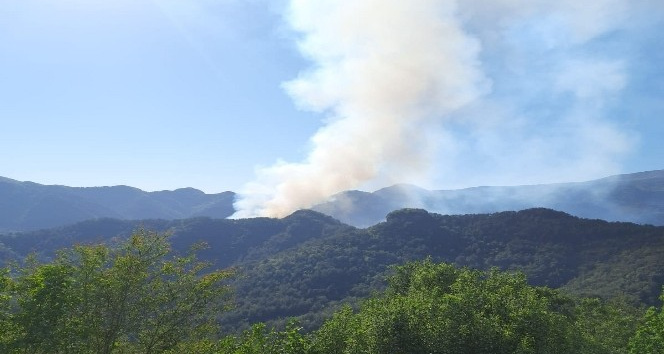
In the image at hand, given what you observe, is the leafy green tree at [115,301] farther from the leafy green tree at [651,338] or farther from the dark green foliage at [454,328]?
the leafy green tree at [651,338]

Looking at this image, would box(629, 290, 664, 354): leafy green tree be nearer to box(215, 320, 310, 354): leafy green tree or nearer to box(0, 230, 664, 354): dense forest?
box(0, 230, 664, 354): dense forest

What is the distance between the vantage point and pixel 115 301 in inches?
1144

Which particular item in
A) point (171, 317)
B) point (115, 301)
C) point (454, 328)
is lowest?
point (454, 328)

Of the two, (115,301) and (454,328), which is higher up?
(115,301)

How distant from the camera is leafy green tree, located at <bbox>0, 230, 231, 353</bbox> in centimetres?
2630

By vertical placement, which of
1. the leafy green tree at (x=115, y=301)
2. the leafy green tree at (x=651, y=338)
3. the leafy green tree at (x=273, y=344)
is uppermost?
→ the leafy green tree at (x=115, y=301)

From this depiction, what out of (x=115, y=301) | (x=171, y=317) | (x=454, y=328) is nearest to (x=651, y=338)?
(x=454, y=328)

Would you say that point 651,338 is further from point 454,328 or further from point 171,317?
point 171,317

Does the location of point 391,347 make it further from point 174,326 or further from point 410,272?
Result: point 410,272

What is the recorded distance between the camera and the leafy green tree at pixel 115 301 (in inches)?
1035

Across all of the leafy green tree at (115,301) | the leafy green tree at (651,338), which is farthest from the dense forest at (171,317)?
the leafy green tree at (651,338)

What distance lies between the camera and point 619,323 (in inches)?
2675

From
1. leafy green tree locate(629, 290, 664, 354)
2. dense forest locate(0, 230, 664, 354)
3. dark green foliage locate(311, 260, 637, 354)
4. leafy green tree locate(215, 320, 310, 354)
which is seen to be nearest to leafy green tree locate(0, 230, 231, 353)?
dense forest locate(0, 230, 664, 354)

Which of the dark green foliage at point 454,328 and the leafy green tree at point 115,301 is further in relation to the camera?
the dark green foliage at point 454,328
